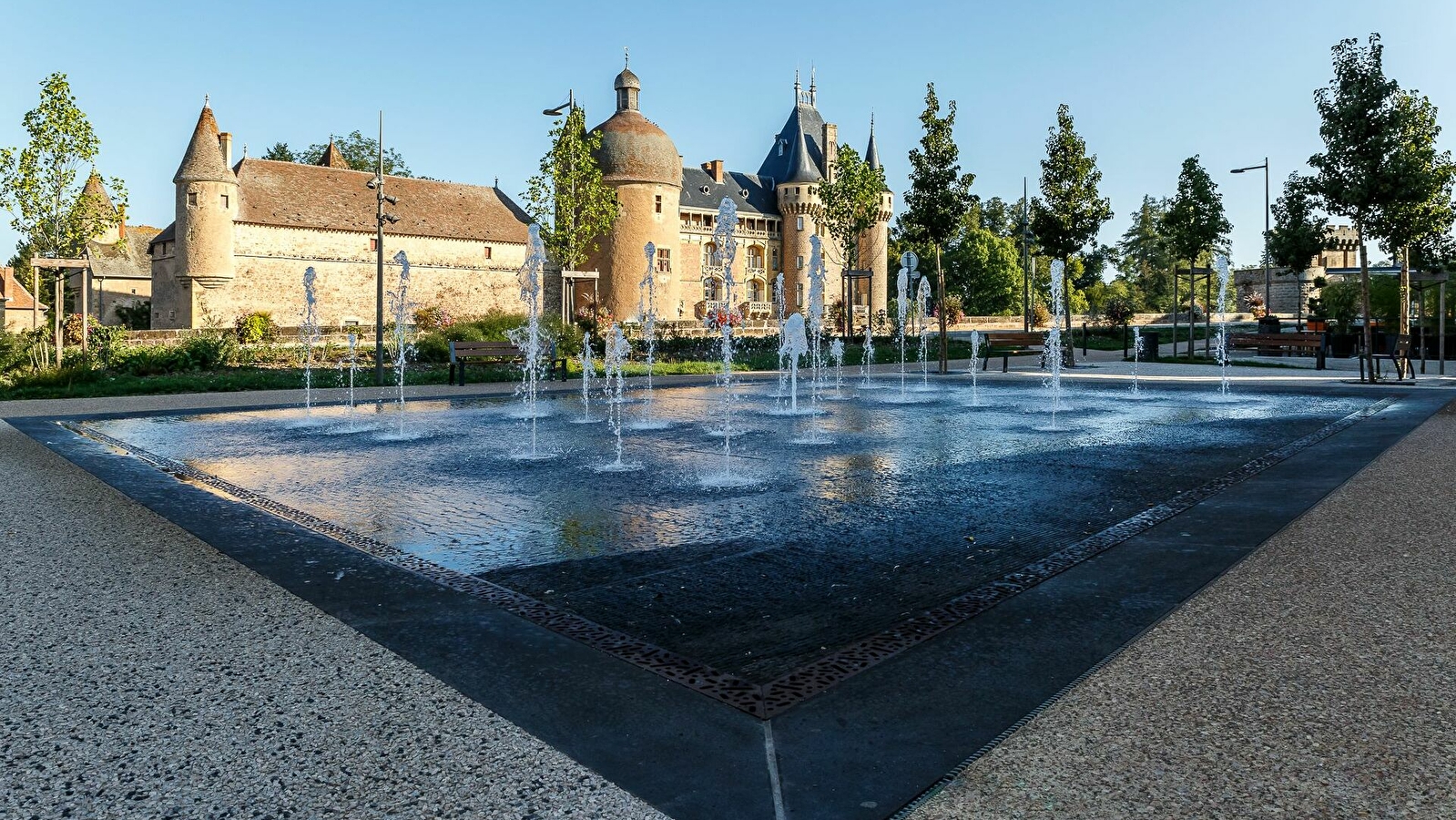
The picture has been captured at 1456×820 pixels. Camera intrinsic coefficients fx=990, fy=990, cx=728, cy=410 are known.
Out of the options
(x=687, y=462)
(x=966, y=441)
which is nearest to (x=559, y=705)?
(x=687, y=462)

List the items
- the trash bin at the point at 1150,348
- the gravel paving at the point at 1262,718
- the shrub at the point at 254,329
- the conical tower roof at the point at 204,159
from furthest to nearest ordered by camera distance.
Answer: the conical tower roof at the point at 204,159 < the shrub at the point at 254,329 < the trash bin at the point at 1150,348 < the gravel paving at the point at 1262,718

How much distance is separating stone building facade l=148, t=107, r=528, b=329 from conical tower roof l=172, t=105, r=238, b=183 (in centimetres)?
4

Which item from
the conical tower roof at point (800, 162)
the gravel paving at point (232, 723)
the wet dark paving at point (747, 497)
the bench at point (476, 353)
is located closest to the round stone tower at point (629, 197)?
the conical tower roof at point (800, 162)

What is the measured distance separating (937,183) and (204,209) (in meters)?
35.0

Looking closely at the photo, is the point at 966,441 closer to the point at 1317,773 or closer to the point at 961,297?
the point at 1317,773

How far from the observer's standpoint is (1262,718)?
3.09m

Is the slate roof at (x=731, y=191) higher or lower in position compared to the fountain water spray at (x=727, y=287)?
higher

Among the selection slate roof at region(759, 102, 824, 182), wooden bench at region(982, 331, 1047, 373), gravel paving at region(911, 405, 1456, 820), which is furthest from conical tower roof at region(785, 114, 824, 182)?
gravel paving at region(911, 405, 1456, 820)

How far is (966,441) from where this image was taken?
10609 millimetres

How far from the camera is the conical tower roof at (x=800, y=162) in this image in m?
68.2

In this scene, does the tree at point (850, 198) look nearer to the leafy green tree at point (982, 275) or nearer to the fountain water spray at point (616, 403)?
the fountain water spray at point (616, 403)

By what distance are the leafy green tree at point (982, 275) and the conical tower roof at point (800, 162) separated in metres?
11.2

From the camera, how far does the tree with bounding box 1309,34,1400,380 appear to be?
17344mm

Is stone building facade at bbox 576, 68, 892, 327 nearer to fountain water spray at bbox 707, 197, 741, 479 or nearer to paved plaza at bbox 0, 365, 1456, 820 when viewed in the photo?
fountain water spray at bbox 707, 197, 741, 479
